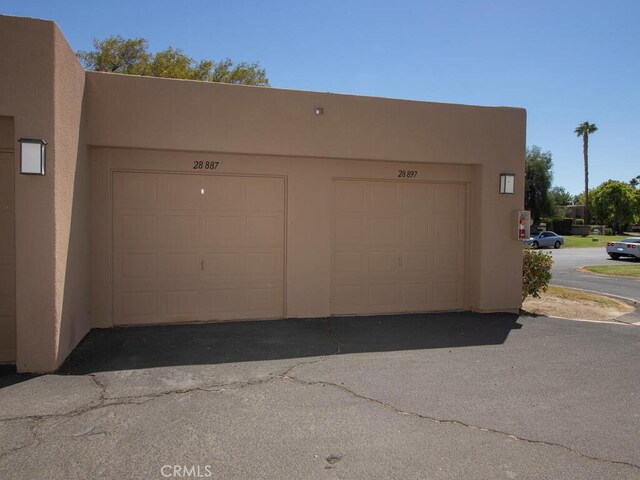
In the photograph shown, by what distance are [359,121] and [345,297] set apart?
302 centimetres

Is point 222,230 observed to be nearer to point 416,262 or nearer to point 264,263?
point 264,263

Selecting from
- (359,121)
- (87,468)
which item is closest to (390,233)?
(359,121)

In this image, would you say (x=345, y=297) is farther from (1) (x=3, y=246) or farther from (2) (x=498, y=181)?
(1) (x=3, y=246)

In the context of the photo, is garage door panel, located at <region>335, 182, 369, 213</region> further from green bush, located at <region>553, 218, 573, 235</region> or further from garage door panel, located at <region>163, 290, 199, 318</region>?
green bush, located at <region>553, 218, 573, 235</region>

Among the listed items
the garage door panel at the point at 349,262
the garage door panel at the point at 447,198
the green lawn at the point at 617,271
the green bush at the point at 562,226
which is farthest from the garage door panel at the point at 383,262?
the green bush at the point at 562,226

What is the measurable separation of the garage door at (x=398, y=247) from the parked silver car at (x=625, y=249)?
2414cm

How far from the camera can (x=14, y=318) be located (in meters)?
6.19

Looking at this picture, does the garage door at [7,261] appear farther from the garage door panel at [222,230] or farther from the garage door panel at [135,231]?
the garage door panel at [222,230]

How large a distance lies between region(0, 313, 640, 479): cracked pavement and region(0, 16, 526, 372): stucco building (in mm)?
925

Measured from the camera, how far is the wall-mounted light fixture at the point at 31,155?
5512 millimetres

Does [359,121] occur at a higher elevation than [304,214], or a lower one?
higher

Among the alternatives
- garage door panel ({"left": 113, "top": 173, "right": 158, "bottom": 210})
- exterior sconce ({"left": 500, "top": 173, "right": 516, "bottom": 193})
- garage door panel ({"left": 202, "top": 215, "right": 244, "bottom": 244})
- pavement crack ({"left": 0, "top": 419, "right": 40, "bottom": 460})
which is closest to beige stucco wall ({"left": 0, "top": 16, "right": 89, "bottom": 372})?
pavement crack ({"left": 0, "top": 419, "right": 40, "bottom": 460})

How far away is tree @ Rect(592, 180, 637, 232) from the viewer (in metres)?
66.6

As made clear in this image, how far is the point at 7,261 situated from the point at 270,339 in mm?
3488
